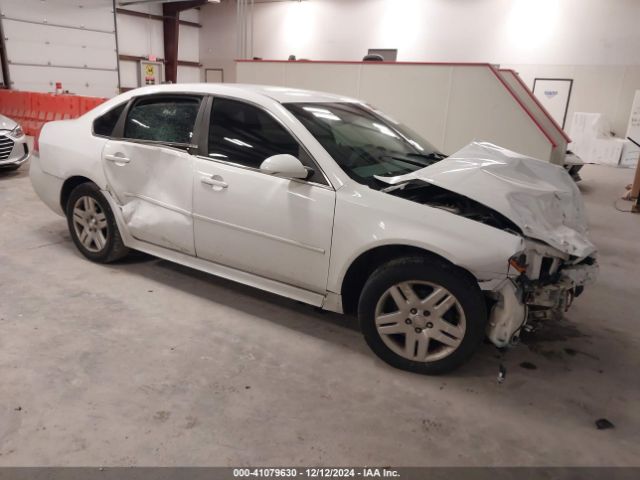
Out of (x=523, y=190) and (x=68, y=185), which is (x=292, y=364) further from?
(x=68, y=185)

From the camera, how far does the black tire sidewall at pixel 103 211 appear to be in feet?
11.8

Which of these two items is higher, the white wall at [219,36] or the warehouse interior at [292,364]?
the white wall at [219,36]

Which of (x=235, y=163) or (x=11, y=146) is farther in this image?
(x=11, y=146)

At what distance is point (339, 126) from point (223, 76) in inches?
741

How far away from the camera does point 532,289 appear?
242cm

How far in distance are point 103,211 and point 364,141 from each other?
2.06m

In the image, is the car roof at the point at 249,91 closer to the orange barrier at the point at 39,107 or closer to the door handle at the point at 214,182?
the door handle at the point at 214,182

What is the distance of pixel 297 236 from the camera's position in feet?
Result: 8.92

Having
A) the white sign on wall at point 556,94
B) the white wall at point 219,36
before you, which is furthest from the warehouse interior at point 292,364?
the white wall at point 219,36

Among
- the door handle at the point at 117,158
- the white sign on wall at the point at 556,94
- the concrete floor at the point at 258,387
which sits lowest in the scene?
the concrete floor at the point at 258,387

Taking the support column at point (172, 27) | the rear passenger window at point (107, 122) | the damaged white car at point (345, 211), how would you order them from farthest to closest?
the support column at point (172, 27) < the rear passenger window at point (107, 122) < the damaged white car at point (345, 211)

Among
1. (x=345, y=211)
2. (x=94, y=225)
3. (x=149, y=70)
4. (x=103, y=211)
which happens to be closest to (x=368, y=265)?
(x=345, y=211)

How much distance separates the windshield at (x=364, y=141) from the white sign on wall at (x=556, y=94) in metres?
11.9

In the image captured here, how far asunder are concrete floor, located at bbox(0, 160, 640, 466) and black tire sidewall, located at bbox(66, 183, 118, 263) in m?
0.19
